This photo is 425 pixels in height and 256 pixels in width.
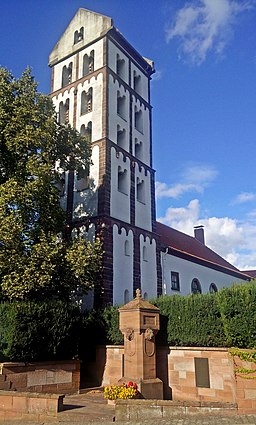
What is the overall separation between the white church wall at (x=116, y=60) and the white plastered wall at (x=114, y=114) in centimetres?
120

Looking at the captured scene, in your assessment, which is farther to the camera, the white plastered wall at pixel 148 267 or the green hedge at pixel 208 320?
the white plastered wall at pixel 148 267

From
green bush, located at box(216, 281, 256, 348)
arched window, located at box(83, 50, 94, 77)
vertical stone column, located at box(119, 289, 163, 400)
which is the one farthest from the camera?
arched window, located at box(83, 50, 94, 77)

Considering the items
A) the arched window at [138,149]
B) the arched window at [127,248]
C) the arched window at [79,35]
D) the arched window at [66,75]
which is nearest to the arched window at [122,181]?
the arched window at [138,149]

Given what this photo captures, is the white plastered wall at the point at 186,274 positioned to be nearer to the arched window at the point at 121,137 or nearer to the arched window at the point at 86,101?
the arched window at the point at 121,137

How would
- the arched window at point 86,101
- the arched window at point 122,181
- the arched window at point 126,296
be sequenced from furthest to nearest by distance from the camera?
the arched window at point 86,101 < the arched window at point 122,181 < the arched window at point 126,296

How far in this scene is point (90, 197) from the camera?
2283 cm

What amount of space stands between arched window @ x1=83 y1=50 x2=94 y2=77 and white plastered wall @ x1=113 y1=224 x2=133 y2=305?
11976mm

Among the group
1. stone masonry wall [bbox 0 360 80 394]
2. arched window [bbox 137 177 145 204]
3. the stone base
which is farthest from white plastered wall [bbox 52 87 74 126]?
the stone base

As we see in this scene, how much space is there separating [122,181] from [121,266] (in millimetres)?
5676

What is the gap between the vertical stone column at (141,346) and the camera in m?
14.0

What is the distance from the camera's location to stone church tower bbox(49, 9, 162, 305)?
22094mm

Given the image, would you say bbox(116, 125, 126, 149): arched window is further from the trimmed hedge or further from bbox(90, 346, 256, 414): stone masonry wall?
bbox(90, 346, 256, 414): stone masonry wall

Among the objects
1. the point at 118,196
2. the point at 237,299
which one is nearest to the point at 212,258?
the point at 118,196

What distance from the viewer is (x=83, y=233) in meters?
22.1
